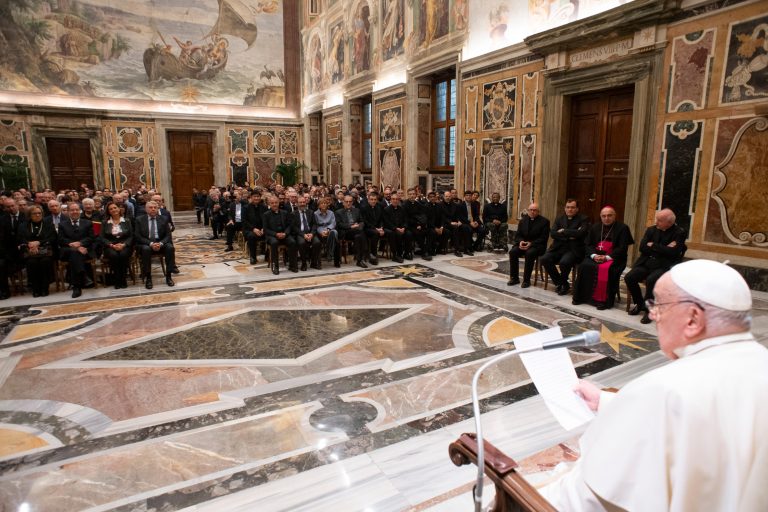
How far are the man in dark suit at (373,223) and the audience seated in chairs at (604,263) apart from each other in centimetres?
382

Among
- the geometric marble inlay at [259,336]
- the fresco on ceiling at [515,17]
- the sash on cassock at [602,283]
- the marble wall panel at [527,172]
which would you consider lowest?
the geometric marble inlay at [259,336]

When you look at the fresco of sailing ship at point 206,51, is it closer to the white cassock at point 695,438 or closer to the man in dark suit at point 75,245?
the man in dark suit at point 75,245

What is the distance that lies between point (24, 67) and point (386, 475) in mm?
19390

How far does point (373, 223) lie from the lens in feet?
28.8

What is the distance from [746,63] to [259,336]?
22.1 ft

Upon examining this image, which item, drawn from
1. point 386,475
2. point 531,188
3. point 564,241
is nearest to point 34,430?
point 386,475

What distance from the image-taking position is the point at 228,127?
18.7 meters

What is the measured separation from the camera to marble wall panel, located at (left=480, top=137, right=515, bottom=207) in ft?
31.3

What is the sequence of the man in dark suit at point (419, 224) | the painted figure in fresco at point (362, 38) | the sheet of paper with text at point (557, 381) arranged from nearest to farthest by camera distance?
the sheet of paper with text at point (557, 381) → the man in dark suit at point (419, 224) → the painted figure in fresco at point (362, 38)

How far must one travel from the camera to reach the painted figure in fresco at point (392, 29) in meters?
12.7

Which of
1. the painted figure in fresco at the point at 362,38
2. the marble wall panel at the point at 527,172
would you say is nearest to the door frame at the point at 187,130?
the painted figure in fresco at the point at 362,38

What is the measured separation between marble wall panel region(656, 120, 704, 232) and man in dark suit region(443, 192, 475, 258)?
351 cm

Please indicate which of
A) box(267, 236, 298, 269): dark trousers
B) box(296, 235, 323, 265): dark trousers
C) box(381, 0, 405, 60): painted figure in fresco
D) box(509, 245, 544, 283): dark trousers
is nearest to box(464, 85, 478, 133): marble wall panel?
box(381, 0, 405, 60): painted figure in fresco

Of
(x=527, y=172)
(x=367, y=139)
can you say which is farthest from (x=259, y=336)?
(x=367, y=139)
